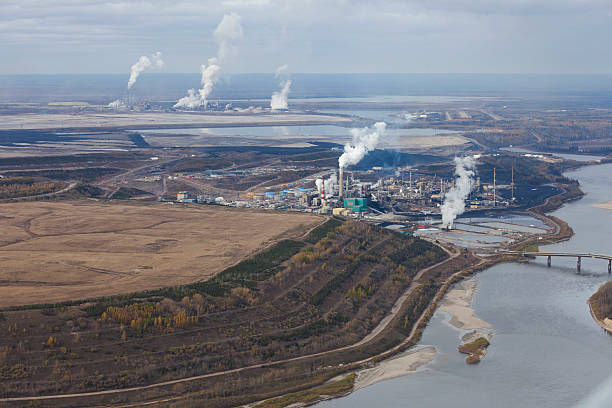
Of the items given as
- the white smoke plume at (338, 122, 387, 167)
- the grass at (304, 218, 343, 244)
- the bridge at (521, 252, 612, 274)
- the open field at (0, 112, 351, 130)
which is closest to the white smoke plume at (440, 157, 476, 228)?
the white smoke plume at (338, 122, 387, 167)

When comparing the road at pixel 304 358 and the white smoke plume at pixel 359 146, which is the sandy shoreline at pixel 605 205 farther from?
the road at pixel 304 358

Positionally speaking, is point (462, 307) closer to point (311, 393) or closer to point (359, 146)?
point (311, 393)

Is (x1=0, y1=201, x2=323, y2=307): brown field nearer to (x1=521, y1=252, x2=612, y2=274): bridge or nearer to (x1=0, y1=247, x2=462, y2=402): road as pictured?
(x1=0, y1=247, x2=462, y2=402): road

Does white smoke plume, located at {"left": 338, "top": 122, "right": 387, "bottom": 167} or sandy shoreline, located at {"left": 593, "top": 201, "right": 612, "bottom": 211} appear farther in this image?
white smoke plume, located at {"left": 338, "top": 122, "right": 387, "bottom": 167}

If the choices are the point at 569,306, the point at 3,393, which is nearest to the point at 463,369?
the point at 569,306

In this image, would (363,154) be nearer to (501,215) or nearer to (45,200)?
(501,215)

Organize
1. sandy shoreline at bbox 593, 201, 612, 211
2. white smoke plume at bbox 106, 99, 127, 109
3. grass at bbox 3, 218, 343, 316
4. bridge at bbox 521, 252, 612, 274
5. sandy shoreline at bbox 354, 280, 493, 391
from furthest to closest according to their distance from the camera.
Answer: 1. white smoke plume at bbox 106, 99, 127, 109
2. sandy shoreline at bbox 593, 201, 612, 211
3. bridge at bbox 521, 252, 612, 274
4. grass at bbox 3, 218, 343, 316
5. sandy shoreline at bbox 354, 280, 493, 391
